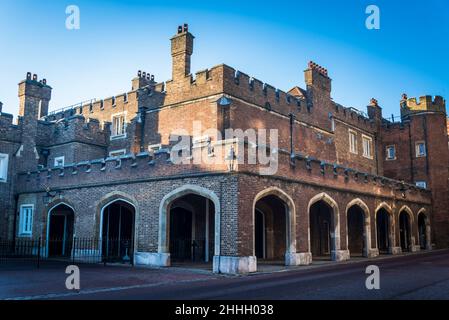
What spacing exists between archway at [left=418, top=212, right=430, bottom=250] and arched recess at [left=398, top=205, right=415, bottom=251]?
166 cm

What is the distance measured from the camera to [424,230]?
35.5 meters

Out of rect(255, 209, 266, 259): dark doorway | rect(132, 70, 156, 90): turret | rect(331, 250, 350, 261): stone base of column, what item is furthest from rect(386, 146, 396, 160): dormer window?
rect(132, 70, 156, 90): turret

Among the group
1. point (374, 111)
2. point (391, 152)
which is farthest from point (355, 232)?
point (374, 111)

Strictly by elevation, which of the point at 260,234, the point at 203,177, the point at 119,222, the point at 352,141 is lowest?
the point at 260,234

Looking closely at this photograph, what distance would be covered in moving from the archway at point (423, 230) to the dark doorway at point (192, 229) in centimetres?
1888

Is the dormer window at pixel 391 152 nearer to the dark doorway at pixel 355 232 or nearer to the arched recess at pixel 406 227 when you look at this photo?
the arched recess at pixel 406 227

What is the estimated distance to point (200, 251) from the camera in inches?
914

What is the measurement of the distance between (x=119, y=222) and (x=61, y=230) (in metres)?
4.74

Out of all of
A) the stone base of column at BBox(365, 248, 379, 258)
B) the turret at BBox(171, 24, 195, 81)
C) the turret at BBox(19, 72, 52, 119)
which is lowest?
the stone base of column at BBox(365, 248, 379, 258)

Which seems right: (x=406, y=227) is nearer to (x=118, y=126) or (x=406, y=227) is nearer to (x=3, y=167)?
(x=118, y=126)

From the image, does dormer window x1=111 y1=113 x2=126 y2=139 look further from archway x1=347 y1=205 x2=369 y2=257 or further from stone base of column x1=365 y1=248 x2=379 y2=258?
stone base of column x1=365 y1=248 x2=379 y2=258

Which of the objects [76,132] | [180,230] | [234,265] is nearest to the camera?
[234,265]

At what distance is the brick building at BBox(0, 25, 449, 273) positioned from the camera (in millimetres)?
18188
